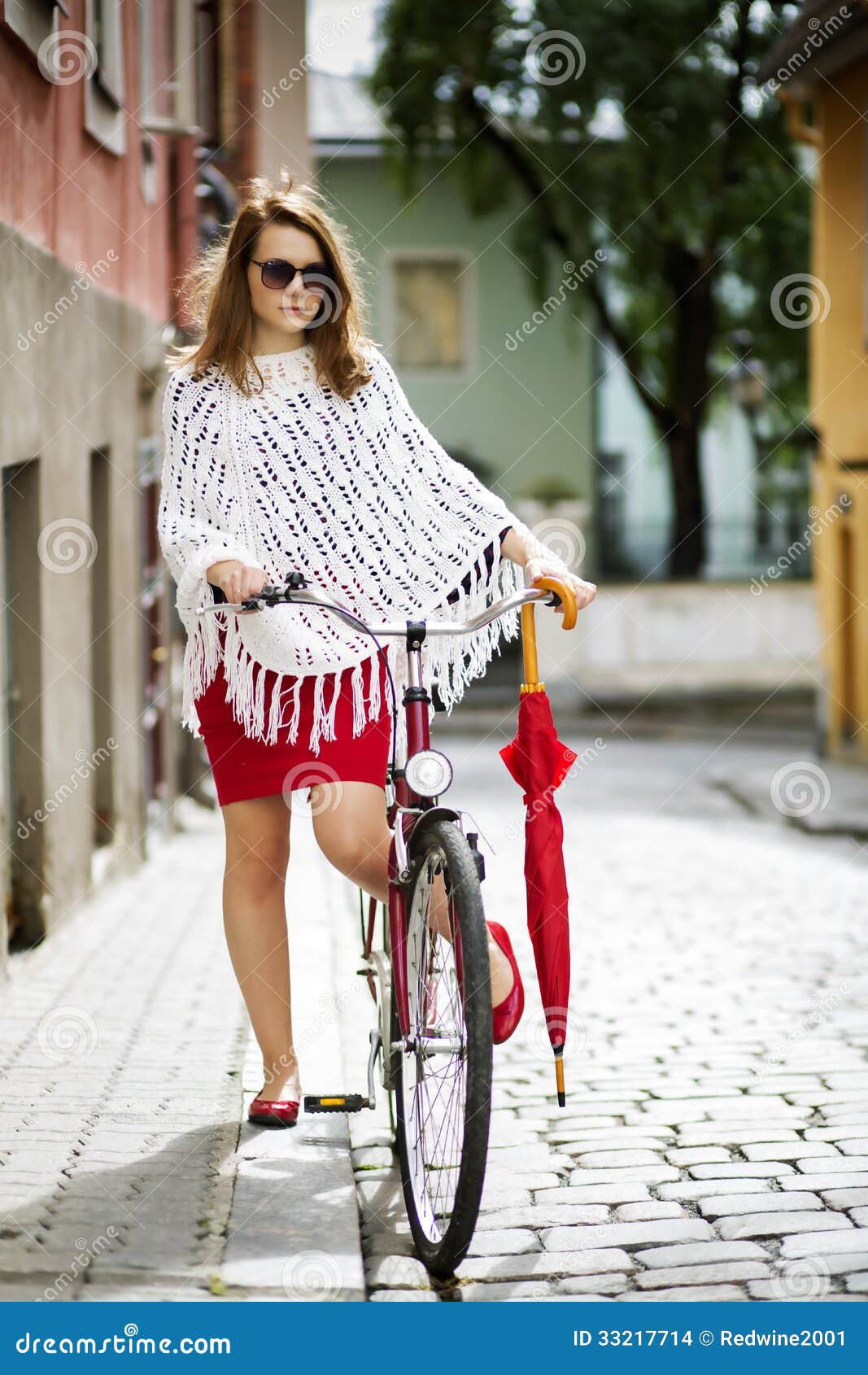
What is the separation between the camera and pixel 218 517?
157 inches

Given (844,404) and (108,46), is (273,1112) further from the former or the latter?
(844,404)

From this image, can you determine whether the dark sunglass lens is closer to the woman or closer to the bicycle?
the woman

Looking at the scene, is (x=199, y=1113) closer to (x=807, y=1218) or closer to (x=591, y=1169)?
(x=591, y=1169)

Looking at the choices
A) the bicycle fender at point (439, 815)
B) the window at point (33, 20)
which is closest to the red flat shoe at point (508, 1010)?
the bicycle fender at point (439, 815)

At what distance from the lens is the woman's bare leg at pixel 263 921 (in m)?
4.13

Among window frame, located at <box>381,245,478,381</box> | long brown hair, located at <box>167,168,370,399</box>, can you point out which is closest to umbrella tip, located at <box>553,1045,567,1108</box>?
long brown hair, located at <box>167,168,370,399</box>

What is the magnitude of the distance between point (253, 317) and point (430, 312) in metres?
25.7

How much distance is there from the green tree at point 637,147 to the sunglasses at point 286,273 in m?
18.0

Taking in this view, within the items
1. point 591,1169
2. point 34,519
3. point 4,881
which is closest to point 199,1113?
point 591,1169

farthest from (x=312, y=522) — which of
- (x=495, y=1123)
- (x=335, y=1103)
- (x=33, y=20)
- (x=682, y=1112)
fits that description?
(x=33, y=20)

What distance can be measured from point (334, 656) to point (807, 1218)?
1535 mm

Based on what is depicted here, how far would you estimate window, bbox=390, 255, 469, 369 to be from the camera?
2903 centimetres

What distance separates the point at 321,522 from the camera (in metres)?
4.01

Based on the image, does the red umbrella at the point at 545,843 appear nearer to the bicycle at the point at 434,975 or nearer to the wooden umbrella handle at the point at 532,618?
the wooden umbrella handle at the point at 532,618
